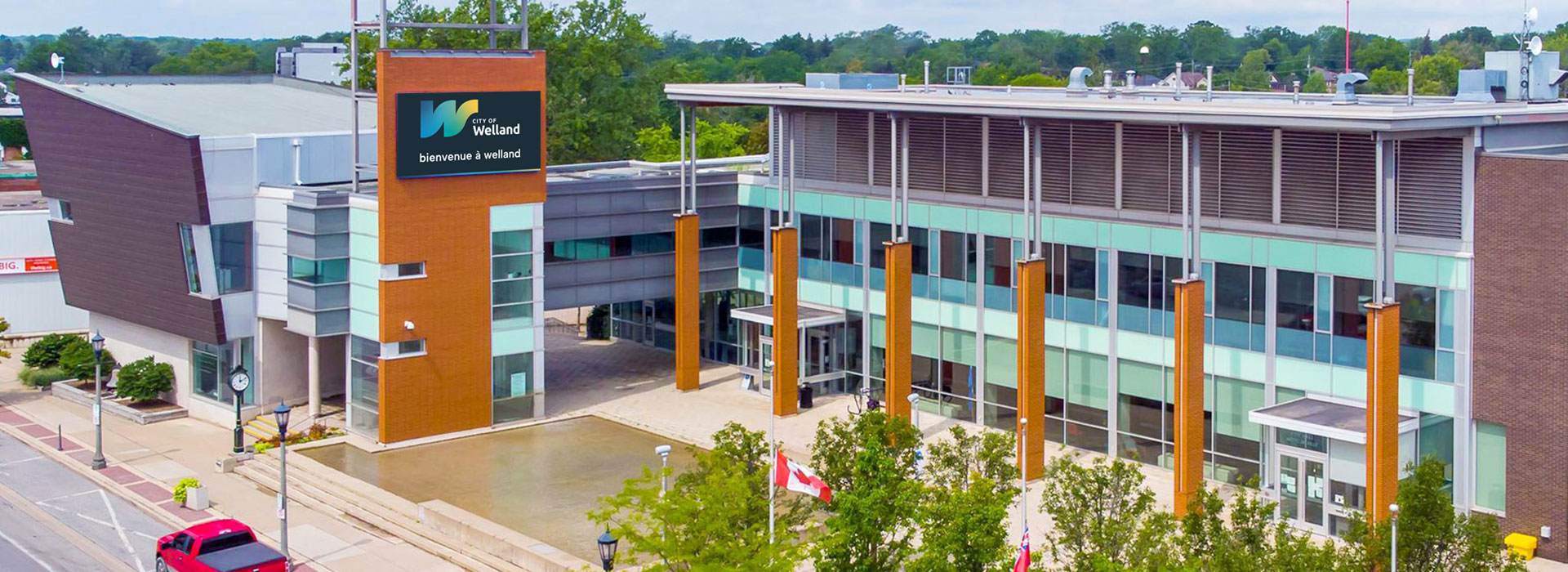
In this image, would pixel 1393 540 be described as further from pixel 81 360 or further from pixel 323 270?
pixel 81 360

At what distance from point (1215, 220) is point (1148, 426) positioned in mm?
5888

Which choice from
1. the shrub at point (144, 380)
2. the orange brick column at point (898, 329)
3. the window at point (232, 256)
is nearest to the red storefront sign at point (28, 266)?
the shrub at point (144, 380)

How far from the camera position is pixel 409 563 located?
39.1m

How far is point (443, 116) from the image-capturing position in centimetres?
4903

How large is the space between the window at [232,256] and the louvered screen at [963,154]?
21141 millimetres

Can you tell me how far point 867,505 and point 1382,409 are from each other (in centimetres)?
1361

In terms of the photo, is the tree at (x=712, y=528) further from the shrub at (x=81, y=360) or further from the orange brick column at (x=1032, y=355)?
the shrub at (x=81, y=360)

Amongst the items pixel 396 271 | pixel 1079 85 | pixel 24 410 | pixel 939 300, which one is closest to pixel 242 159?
pixel 396 271

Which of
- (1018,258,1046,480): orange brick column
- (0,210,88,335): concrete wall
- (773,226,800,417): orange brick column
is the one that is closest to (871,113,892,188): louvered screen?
(773,226,800,417): orange brick column

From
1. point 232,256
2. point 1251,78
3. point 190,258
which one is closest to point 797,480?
point 232,256

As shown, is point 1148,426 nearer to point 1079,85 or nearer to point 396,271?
point 1079,85

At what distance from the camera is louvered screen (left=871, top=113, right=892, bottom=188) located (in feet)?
171

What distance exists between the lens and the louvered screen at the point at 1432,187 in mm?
38156

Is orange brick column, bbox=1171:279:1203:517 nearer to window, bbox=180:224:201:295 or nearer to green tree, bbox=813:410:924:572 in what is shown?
green tree, bbox=813:410:924:572
